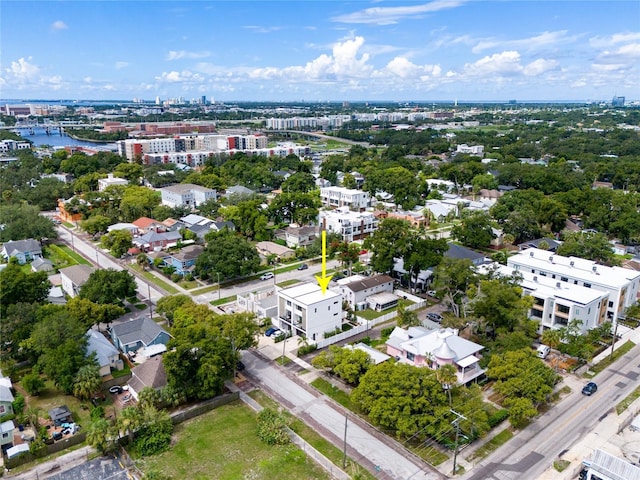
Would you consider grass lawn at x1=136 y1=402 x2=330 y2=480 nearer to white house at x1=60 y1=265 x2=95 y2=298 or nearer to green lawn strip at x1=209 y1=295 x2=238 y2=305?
green lawn strip at x1=209 y1=295 x2=238 y2=305

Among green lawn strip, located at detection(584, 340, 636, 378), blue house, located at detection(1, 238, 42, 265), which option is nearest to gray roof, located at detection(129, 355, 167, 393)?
green lawn strip, located at detection(584, 340, 636, 378)

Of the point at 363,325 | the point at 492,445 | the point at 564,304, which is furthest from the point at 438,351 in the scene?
the point at 564,304

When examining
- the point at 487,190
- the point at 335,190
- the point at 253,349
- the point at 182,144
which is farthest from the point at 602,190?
the point at 182,144

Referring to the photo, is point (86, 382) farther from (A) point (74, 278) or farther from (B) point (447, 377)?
(B) point (447, 377)

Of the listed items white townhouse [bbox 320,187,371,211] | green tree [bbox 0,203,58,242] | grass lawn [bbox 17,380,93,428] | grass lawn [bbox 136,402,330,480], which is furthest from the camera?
white townhouse [bbox 320,187,371,211]

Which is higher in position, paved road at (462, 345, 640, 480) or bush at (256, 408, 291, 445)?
bush at (256, 408, 291, 445)

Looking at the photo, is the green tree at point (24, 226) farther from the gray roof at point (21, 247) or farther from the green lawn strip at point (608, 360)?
the green lawn strip at point (608, 360)

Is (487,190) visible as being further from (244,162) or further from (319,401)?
(319,401)
